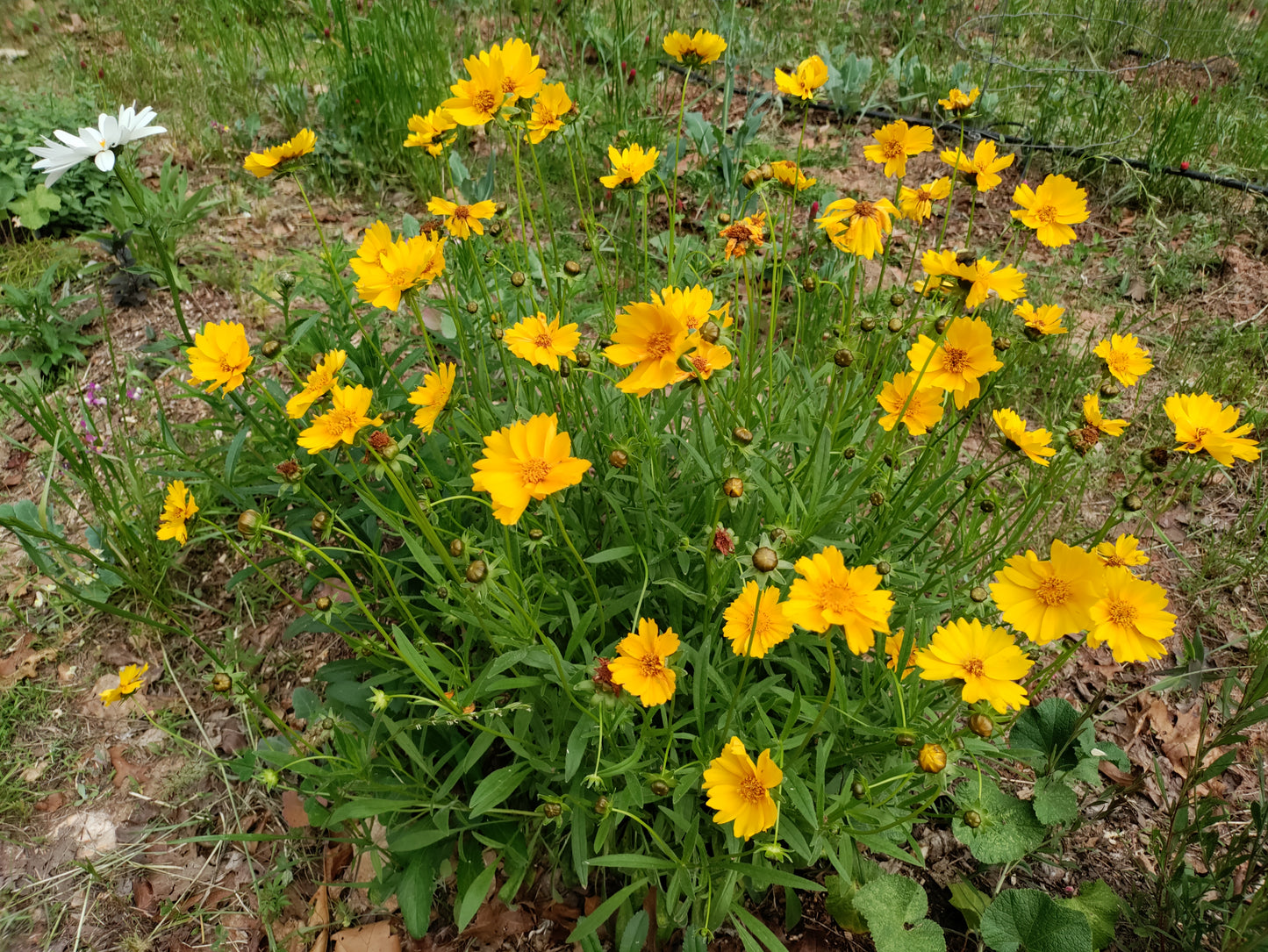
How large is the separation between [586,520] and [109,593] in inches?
56.0

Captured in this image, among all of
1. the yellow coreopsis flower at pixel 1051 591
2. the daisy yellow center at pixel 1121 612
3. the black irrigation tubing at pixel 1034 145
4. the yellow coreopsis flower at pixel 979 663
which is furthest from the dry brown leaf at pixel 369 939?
the black irrigation tubing at pixel 1034 145

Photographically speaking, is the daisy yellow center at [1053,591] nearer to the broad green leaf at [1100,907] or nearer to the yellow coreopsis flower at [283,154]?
the broad green leaf at [1100,907]

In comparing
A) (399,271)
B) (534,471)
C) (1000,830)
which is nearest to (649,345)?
(534,471)

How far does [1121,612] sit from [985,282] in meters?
0.56

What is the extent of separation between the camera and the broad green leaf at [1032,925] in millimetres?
1345

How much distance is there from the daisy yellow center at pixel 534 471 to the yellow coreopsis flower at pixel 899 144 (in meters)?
1.02

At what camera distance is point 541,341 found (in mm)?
1393

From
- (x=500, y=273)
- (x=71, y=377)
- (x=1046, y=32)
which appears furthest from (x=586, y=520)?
(x=1046, y=32)

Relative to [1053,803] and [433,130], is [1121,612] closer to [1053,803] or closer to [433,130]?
[1053,803]

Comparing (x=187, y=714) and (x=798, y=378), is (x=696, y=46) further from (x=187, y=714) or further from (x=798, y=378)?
(x=187, y=714)

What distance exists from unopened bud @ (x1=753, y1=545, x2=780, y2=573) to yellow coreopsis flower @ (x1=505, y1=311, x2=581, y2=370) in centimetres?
54

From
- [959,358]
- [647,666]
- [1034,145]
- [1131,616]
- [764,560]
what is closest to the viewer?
[764,560]

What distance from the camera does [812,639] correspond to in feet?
4.91

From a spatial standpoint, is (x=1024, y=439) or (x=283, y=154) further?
(x=283, y=154)
